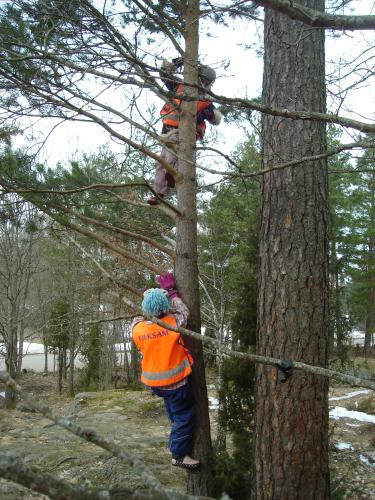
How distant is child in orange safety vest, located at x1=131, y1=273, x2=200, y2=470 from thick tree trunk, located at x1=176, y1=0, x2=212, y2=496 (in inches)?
4.7

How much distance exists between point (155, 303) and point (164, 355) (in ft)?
1.55

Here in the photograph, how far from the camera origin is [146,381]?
143 inches

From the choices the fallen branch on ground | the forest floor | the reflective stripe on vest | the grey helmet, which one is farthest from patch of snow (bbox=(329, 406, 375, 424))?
the fallen branch on ground

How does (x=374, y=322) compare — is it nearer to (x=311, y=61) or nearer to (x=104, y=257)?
(x=104, y=257)

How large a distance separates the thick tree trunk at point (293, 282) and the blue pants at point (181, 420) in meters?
0.71

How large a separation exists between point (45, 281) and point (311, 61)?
17620 millimetres

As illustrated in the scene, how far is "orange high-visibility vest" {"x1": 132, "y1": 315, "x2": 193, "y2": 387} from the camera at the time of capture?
3.52 m

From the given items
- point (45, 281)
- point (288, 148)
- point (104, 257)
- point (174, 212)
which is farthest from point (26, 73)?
point (45, 281)

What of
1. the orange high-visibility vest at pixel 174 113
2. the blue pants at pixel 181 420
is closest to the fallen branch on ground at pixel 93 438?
the blue pants at pixel 181 420

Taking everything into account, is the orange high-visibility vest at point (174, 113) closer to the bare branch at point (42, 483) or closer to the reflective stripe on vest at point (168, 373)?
the reflective stripe on vest at point (168, 373)

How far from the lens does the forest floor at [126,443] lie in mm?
4672

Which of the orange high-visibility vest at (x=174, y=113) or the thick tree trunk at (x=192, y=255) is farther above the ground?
the orange high-visibility vest at (x=174, y=113)

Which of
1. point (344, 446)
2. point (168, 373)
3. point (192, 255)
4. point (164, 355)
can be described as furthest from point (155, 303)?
point (344, 446)

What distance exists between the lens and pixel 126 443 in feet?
21.2
